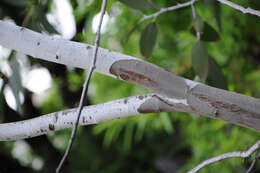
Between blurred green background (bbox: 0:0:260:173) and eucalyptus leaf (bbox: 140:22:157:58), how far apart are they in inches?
1.5

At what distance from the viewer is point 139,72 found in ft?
0.74

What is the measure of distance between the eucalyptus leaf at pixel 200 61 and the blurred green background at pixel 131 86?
37mm

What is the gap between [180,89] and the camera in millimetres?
222

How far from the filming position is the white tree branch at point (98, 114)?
0.23m

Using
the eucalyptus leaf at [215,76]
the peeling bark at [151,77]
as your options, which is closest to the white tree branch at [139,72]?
the peeling bark at [151,77]

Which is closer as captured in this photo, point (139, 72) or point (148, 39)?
point (139, 72)

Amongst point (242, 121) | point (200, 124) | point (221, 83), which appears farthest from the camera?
point (200, 124)

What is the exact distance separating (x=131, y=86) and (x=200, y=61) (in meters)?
0.47

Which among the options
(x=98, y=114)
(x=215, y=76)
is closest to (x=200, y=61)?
(x=215, y=76)

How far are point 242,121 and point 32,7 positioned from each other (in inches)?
12.1

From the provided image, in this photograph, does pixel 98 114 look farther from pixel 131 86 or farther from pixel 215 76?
pixel 131 86

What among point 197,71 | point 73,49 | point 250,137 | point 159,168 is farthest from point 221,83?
point 159,168

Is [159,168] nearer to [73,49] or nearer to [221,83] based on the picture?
[221,83]

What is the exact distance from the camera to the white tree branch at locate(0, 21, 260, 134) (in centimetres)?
22
